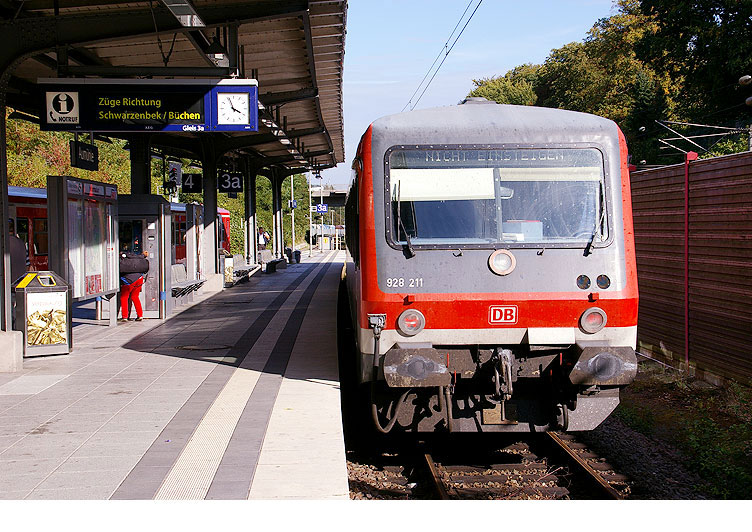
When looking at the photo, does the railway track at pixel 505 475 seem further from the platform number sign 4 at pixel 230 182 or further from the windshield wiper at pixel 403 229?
the platform number sign 4 at pixel 230 182

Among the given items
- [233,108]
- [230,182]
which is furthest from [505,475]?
[230,182]

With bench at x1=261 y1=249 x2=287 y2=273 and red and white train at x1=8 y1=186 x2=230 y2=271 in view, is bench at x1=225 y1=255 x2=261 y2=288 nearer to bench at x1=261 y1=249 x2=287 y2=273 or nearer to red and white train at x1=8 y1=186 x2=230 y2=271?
bench at x1=261 y1=249 x2=287 y2=273

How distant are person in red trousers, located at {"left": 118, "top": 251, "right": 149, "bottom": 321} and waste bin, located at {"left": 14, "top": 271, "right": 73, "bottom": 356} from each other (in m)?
3.92

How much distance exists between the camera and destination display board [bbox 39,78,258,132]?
10.7 metres

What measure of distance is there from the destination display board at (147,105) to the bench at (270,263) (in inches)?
944

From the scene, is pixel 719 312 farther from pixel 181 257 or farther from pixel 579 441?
pixel 181 257

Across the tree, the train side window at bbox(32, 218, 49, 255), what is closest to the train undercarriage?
the train side window at bbox(32, 218, 49, 255)

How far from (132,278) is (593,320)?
420 inches

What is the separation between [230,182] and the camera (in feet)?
98.2

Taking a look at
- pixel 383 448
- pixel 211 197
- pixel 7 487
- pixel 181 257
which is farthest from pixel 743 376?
pixel 181 257

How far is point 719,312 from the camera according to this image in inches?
379

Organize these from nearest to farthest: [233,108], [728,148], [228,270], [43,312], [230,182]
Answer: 1. [233,108]
2. [43,312]
3. [228,270]
4. [230,182]
5. [728,148]

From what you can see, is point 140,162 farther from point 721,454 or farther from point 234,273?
point 721,454

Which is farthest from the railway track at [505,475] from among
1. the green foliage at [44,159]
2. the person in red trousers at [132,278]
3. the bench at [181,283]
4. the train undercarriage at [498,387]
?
the green foliage at [44,159]
